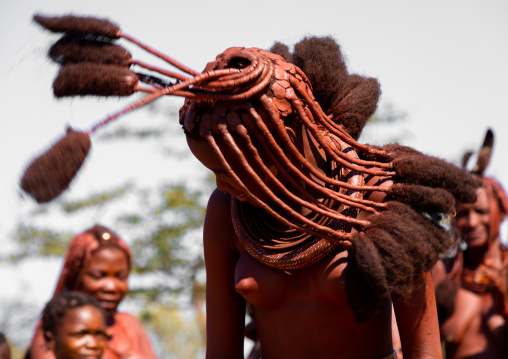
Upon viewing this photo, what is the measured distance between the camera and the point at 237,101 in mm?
2641

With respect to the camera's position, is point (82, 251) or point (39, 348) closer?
point (39, 348)

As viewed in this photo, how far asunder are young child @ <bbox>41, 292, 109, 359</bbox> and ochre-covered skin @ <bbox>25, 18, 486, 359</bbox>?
1817 millimetres

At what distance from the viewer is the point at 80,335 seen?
462 cm

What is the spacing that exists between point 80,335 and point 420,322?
2459 millimetres

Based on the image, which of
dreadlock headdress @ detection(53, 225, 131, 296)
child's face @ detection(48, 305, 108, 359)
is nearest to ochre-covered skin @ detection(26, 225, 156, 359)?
dreadlock headdress @ detection(53, 225, 131, 296)

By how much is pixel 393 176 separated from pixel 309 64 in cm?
58

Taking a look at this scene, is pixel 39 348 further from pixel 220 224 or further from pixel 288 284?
pixel 288 284

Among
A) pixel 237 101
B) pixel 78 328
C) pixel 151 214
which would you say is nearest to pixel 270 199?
pixel 237 101

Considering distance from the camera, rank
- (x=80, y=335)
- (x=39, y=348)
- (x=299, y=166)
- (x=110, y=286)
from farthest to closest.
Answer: (x=110, y=286)
(x=39, y=348)
(x=80, y=335)
(x=299, y=166)

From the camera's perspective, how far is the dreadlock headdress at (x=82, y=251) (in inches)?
219

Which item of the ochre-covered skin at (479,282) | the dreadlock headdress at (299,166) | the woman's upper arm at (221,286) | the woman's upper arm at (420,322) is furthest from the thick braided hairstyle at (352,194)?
the ochre-covered skin at (479,282)

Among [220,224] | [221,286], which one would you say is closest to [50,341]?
[221,286]

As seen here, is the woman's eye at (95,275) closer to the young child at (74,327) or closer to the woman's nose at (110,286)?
the woman's nose at (110,286)

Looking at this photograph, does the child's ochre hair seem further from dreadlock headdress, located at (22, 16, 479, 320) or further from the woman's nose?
dreadlock headdress, located at (22, 16, 479, 320)
